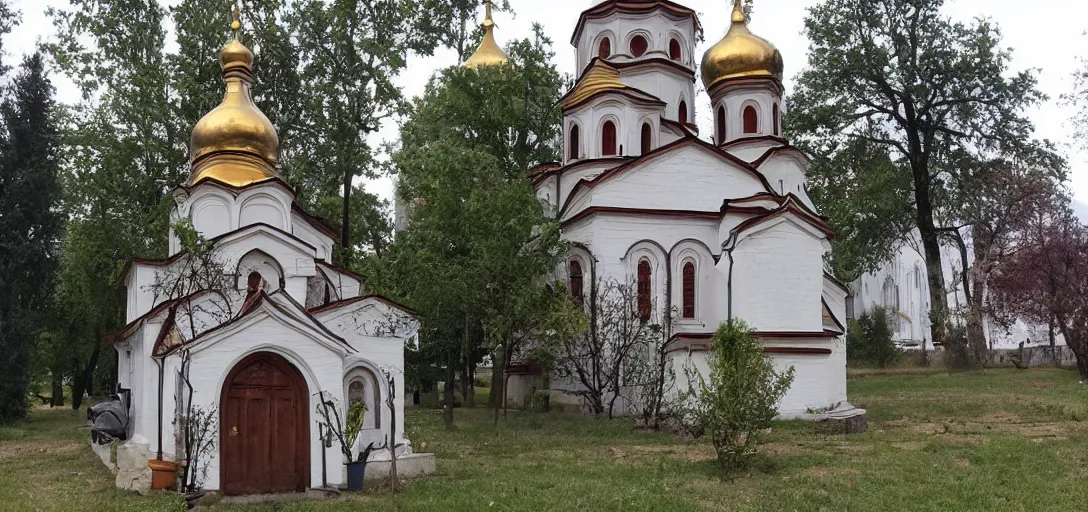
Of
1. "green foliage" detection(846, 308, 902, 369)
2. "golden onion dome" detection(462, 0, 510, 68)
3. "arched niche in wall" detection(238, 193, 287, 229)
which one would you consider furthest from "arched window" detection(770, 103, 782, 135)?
"green foliage" detection(846, 308, 902, 369)

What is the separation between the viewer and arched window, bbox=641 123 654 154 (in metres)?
24.8

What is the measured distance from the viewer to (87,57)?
28.7 metres

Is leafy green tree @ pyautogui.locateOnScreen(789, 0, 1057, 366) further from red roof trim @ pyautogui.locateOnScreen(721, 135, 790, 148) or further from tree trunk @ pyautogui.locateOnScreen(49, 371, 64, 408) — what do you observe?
tree trunk @ pyautogui.locateOnScreen(49, 371, 64, 408)

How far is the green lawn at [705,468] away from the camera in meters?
11.1

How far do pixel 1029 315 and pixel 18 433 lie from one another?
3027cm

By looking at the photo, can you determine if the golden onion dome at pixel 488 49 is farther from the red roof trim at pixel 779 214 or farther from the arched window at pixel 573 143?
the red roof trim at pixel 779 214

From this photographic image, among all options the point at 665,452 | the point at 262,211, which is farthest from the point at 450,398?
the point at 665,452

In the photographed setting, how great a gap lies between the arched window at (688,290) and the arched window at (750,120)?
537 centimetres

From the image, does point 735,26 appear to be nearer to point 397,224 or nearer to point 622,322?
point 622,322

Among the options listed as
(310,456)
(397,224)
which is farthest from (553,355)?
(397,224)

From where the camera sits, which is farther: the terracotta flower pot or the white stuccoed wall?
the terracotta flower pot

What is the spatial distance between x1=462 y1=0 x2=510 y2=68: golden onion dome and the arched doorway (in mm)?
22534

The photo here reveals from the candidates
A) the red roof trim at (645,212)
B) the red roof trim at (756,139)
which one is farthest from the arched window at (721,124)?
the red roof trim at (645,212)

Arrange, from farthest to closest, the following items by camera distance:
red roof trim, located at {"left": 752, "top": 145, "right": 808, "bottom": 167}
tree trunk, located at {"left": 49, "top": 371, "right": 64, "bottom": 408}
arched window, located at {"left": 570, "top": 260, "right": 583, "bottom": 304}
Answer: tree trunk, located at {"left": 49, "top": 371, "right": 64, "bottom": 408} < red roof trim, located at {"left": 752, "top": 145, "right": 808, "bottom": 167} < arched window, located at {"left": 570, "top": 260, "right": 583, "bottom": 304}
